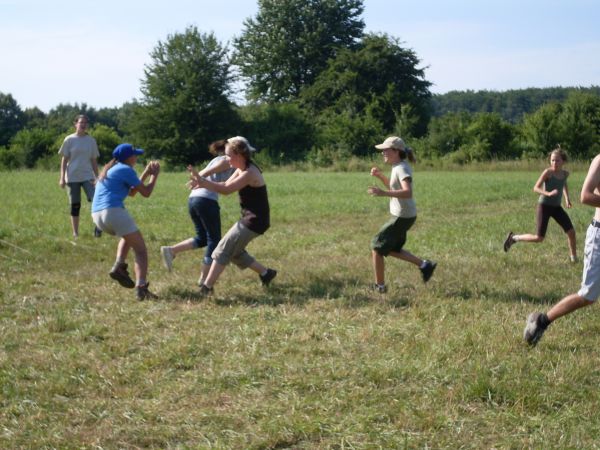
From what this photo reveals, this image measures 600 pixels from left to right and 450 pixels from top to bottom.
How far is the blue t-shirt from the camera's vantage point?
26.0 ft

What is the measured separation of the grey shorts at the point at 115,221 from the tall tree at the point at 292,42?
66.8 m

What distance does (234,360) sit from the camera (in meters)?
5.55

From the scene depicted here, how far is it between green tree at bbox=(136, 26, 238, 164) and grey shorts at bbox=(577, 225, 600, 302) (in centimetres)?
5298

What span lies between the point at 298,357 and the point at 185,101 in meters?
53.9

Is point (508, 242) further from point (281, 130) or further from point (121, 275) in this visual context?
point (281, 130)

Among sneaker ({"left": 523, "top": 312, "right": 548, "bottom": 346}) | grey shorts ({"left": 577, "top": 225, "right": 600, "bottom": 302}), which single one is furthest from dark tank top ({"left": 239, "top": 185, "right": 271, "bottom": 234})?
grey shorts ({"left": 577, "top": 225, "right": 600, "bottom": 302})

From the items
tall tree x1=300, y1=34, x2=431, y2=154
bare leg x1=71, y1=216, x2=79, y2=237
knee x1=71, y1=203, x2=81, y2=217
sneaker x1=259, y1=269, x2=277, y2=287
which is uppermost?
tall tree x1=300, y1=34, x2=431, y2=154

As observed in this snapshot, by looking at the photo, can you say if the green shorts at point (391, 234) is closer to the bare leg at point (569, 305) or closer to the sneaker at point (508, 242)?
the bare leg at point (569, 305)

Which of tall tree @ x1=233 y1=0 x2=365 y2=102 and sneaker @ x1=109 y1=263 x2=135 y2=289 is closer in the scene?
sneaker @ x1=109 y1=263 x2=135 y2=289

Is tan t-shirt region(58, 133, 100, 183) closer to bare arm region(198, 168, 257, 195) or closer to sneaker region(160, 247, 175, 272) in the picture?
sneaker region(160, 247, 175, 272)

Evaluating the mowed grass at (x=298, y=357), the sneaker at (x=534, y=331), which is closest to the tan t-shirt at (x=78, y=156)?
the mowed grass at (x=298, y=357)

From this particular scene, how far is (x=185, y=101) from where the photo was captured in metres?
57.8

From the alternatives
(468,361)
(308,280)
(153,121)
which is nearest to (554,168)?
(308,280)

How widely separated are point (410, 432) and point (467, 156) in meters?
45.9
